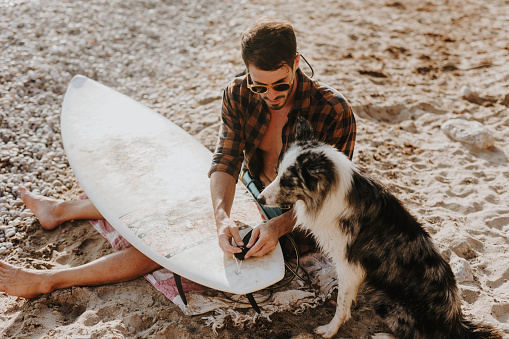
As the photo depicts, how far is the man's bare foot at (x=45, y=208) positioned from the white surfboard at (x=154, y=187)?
0.37 m

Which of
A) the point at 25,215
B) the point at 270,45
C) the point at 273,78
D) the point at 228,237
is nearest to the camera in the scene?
the point at 270,45

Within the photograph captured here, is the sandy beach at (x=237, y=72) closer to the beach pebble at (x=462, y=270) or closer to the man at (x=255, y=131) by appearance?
the beach pebble at (x=462, y=270)

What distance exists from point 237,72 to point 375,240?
12.8ft

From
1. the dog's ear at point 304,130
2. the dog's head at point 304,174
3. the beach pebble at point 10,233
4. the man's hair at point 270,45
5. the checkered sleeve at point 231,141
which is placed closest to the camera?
the dog's head at point 304,174

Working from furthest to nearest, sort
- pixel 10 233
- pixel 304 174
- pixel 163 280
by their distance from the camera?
pixel 10 233
pixel 163 280
pixel 304 174

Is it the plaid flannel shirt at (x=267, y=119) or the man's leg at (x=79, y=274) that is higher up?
the plaid flannel shirt at (x=267, y=119)

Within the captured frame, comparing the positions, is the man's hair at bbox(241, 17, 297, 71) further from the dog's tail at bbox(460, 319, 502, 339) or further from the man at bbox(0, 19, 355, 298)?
the dog's tail at bbox(460, 319, 502, 339)

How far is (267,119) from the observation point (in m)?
2.97

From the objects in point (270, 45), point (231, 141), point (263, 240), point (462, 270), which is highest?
point (270, 45)

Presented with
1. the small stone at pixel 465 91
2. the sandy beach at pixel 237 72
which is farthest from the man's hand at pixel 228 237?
the small stone at pixel 465 91

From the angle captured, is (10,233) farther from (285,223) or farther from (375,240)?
(375,240)

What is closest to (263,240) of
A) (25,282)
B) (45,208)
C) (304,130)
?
(304,130)

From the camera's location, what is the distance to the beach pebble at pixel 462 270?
298cm

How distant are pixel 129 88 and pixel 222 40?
6.32 feet
